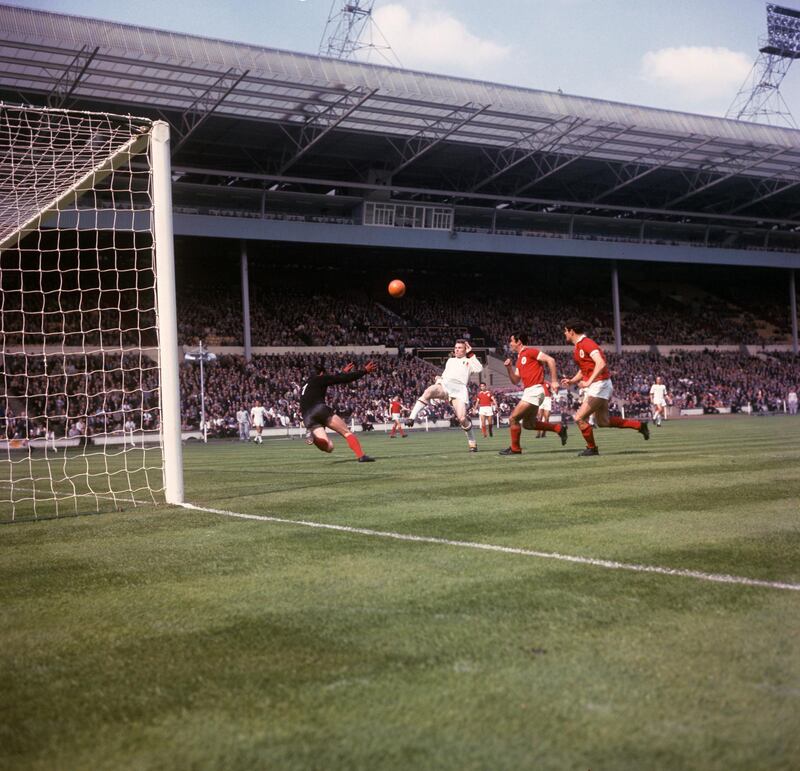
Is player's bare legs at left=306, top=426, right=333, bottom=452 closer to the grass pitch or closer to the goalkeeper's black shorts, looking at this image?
the goalkeeper's black shorts

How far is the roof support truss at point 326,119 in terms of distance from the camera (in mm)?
38338

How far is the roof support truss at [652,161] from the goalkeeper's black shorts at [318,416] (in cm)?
3760

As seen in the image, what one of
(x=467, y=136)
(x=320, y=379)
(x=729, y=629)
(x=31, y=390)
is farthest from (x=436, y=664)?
(x=467, y=136)

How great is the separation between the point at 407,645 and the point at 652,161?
49533mm

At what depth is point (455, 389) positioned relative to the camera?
1816cm

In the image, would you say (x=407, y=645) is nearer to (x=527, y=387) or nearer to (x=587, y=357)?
Answer: (x=587, y=357)

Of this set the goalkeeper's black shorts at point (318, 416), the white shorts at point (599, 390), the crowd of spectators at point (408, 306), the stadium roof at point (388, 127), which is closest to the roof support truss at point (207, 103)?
the stadium roof at point (388, 127)

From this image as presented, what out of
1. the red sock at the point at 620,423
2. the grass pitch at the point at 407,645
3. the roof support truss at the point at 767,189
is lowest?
the grass pitch at the point at 407,645

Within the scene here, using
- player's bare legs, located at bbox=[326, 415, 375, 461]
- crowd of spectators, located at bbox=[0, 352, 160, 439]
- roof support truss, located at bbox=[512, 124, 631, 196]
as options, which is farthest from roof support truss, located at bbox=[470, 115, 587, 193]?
player's bare legs, located at bbox=[326, 415, 375, 461]

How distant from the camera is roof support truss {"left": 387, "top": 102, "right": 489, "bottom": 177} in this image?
134 ft

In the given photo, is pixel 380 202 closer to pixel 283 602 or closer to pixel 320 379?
pixel 320 379

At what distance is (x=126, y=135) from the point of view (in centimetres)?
967

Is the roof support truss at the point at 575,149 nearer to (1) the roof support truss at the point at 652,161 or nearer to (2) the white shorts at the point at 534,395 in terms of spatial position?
(1) the roof support truss at the point at 652,161

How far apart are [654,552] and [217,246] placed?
147 ft
